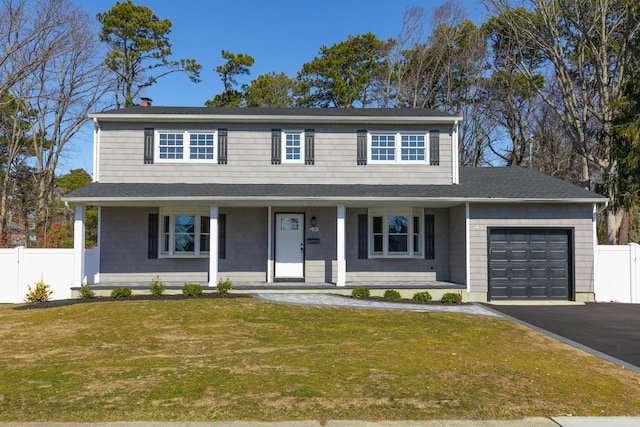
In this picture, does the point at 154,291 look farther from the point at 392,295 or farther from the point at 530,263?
the point at 530,263

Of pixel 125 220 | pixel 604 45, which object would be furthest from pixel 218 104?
pixel 604 45

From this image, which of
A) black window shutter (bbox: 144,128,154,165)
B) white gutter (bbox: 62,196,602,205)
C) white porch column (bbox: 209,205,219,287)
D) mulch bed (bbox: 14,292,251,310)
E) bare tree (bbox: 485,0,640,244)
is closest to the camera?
mulch bed (bbox: 14,292,251,310)

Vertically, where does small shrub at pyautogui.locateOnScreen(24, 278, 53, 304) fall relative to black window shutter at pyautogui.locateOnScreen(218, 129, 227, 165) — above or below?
below

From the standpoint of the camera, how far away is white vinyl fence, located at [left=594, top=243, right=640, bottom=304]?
13.2 metres

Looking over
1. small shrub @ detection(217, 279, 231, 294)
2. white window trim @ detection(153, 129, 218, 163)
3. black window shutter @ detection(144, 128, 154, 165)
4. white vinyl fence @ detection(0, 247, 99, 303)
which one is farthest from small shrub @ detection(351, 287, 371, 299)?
white vinyl fence @ detection(0, 247, 99, 303)

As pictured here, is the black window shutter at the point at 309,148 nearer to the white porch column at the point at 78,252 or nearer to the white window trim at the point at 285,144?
the white window trim at the point at 285,144

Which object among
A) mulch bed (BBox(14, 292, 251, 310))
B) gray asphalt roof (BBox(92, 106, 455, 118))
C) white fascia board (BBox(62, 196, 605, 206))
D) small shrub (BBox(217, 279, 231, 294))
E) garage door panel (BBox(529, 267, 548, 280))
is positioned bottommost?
mulch bed (BBox(14, 292, 251, 310))

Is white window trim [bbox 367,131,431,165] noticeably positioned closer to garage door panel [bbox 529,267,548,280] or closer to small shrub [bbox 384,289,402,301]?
small shrub [bbox 384,289,402,301]

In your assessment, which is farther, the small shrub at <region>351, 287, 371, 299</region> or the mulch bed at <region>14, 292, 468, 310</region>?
the small shrub at <region>351, 287, 371, 299</region>

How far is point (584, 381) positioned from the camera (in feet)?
19.1

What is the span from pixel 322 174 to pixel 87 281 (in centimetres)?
804

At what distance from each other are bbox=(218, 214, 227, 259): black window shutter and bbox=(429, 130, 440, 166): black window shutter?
7.11 metres

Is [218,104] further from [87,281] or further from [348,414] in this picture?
[348,414]

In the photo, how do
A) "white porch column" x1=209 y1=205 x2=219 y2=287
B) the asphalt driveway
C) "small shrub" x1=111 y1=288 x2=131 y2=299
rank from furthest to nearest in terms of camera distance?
"white porch column" x1=209 y1=205 x2=219 y2=287 → "small shrub" x1=111 y1=288 x2=131 y2=299 → the asphalt driveway
